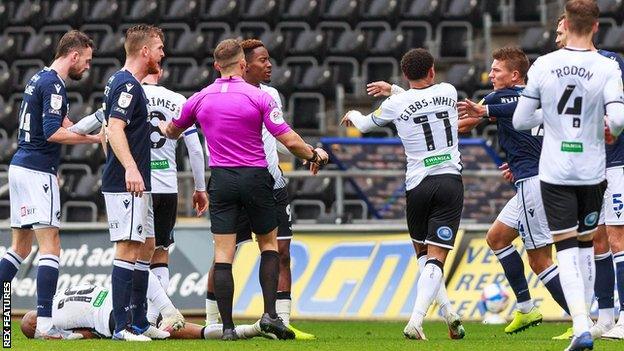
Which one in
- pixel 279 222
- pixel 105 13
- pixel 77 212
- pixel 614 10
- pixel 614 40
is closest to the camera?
pixel 279 222

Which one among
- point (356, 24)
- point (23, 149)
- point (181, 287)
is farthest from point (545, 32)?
point (23, 149)

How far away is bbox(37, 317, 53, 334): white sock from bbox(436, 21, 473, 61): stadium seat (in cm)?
1075

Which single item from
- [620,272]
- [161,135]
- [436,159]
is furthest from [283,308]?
[620,272]

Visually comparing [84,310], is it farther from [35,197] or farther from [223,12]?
[223,12]

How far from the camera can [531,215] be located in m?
11.0

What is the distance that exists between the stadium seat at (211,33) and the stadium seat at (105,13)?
174 cm

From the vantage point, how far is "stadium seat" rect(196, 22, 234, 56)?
21.8 metres

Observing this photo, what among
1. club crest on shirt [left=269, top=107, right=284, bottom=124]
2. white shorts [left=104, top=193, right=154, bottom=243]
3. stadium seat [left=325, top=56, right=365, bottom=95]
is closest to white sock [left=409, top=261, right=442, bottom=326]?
club crest on shirt [left=269, top=107, right=284, bottom=124]

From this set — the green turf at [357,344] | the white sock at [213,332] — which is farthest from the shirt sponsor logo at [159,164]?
the green turf at [357,344]

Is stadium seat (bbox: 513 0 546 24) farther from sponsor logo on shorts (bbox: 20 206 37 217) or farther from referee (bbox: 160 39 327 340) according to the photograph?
sponsor logo on shorts (bbox: 20 206 37 217)

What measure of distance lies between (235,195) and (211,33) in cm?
1210

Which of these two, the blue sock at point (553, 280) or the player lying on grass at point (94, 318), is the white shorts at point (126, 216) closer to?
the player lying on grass at point (94, 318)

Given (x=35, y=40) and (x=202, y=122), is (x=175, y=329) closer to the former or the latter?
(x=202, y=122)

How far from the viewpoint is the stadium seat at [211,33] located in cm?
2181
